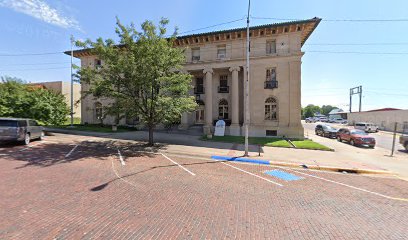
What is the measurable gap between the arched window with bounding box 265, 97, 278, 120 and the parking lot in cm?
1363

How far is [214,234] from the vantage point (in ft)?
12.1

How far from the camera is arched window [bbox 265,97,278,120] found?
21.9 metres

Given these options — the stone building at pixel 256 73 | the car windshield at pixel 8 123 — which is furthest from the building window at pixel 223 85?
the car windshield at pixel 8 123

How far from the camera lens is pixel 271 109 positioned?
22.0 metres

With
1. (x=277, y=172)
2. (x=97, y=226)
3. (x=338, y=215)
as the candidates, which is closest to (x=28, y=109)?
(x=97, y=226)

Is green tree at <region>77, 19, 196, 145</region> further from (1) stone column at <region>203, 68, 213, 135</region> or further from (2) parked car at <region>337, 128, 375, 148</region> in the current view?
(2) parked car at <region>337, 128, 375, 148</region>

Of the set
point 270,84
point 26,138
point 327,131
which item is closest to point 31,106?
point 26,138

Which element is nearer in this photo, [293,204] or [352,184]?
[293,204]

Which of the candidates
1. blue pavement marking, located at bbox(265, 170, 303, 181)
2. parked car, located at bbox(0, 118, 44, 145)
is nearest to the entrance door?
parked car, located at bbox(0, 118, 44, 145)

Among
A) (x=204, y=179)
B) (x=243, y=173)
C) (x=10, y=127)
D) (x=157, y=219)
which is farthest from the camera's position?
(x=10, y=127)

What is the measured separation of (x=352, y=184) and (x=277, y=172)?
107 inches

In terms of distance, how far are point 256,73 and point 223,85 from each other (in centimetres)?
450

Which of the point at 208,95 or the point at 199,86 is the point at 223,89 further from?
the point at 199,86

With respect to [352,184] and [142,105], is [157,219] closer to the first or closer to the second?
[352,184]
